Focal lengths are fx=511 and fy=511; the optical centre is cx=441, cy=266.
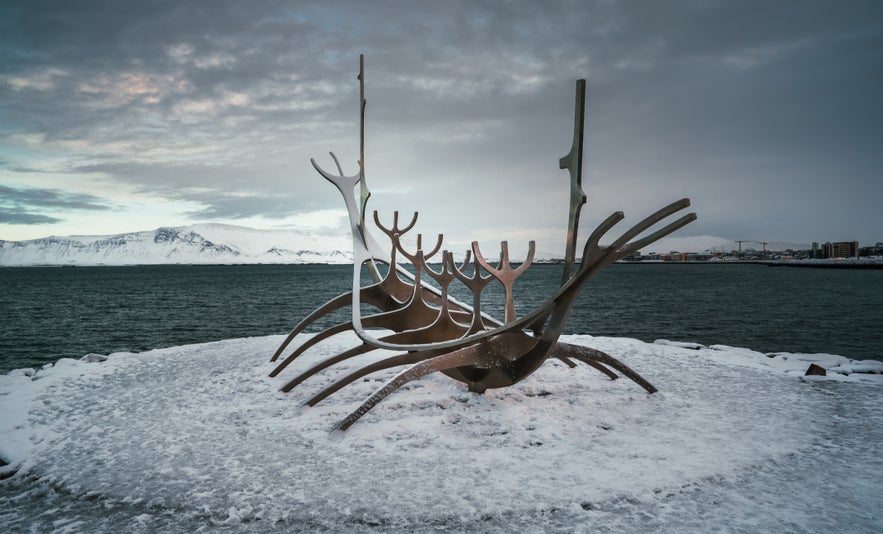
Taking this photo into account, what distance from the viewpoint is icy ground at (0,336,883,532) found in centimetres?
410

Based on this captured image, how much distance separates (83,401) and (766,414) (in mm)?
9795

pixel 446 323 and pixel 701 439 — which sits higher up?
pixel 446 323

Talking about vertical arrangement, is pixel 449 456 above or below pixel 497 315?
above

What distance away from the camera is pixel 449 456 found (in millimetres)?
5355

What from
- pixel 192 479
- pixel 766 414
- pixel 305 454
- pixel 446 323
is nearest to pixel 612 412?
pixel 766 414

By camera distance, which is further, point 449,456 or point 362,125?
point 362,125

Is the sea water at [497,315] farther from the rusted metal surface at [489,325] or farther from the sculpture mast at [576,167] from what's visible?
the sculpture mast at [576,167]

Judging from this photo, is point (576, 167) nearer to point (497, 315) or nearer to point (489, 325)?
point (489, 325)

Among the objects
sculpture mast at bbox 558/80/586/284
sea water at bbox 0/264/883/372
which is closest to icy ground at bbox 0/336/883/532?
sculpture mast at bbox 558/80/586/284

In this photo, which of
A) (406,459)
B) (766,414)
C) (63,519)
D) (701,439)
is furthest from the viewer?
(766,414)

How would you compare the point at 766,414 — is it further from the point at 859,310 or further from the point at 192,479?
the point at 859,310

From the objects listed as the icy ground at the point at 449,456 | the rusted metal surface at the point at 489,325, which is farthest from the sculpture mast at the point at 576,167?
the icy ground at the point at 449,456

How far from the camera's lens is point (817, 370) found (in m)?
9.27

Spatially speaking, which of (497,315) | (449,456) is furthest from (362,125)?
(497,315)
